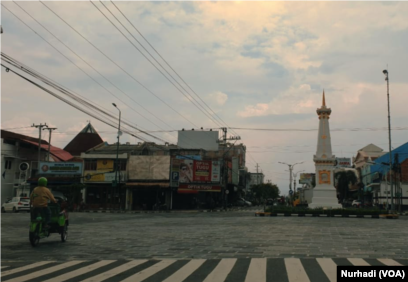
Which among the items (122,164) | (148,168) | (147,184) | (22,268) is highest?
(122,164)

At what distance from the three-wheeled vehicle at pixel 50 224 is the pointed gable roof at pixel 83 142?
7482cm

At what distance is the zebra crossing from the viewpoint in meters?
7.04

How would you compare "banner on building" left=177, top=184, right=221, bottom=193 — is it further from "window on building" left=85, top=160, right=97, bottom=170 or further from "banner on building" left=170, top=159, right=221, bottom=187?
"window on building" left=85, top=160, right=97, bottom=170

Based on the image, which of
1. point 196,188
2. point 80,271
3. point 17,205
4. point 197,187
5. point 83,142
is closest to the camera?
point 80,271

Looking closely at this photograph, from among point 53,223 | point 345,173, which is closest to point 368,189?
point 345,173

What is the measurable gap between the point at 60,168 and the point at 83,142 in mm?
35895

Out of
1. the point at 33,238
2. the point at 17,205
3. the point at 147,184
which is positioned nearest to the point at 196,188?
the point at 147,184

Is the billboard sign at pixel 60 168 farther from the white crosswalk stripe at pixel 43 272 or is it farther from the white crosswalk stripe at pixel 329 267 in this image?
the white crosswalk stripe at pixel 329 267

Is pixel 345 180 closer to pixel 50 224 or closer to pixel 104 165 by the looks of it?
pixel 104 165

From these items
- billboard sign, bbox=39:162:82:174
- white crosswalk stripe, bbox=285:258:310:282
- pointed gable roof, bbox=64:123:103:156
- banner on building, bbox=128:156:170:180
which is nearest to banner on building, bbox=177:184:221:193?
banner on building, bbox=128:156:170:180

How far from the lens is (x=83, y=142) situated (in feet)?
282

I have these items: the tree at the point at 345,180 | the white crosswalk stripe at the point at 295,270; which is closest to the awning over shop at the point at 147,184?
the white crosswalk stripe at the point at 295,270

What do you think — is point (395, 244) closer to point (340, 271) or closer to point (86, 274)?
point (340, 271)

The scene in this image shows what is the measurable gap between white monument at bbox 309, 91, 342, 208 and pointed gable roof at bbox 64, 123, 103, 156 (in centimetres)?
5506
